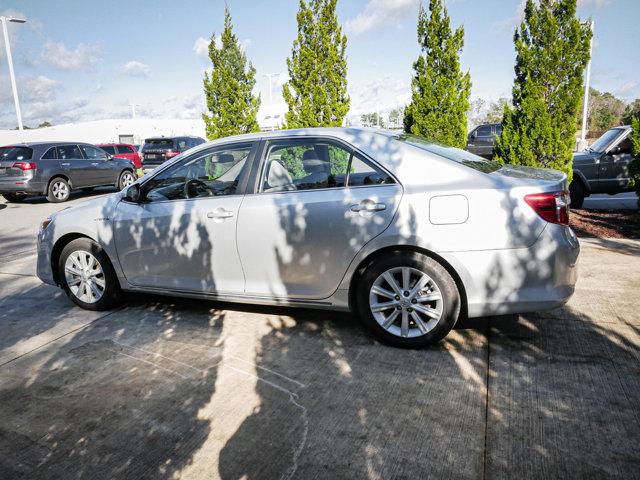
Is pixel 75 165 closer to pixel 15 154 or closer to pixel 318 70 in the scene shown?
pixel 15 154

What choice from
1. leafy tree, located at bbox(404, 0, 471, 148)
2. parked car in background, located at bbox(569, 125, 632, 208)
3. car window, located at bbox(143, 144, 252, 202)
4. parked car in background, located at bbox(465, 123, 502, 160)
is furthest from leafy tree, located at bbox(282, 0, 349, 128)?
parked car in background, located at bbox(465, 123, 502, 160)

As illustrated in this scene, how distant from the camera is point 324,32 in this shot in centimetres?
1061

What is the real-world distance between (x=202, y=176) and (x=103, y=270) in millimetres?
1364

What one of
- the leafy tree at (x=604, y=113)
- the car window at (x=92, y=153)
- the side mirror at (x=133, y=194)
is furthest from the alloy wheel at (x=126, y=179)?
the leafy tree at (x=604, y=113)

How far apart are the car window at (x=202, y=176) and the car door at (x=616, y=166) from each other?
848 cm

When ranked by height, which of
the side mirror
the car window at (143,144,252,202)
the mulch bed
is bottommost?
the mulch bed

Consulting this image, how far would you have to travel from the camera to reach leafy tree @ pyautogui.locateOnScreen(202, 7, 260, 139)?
13.6m

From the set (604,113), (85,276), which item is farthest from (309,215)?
(604,113)

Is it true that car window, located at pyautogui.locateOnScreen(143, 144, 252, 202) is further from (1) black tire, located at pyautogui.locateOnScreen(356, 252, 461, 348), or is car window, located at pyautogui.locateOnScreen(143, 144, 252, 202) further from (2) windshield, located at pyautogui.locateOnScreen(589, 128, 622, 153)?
(2) windshield, located at pyautogui.locateOnScreen(589, 128, 622, 153)

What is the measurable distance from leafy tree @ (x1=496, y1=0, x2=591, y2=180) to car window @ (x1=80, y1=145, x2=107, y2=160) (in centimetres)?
1283

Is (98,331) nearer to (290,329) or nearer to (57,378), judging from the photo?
(57,378)

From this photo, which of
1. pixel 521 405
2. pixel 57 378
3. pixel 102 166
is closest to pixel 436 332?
pixel 521 405

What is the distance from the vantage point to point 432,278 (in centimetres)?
338

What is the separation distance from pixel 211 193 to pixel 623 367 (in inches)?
131
